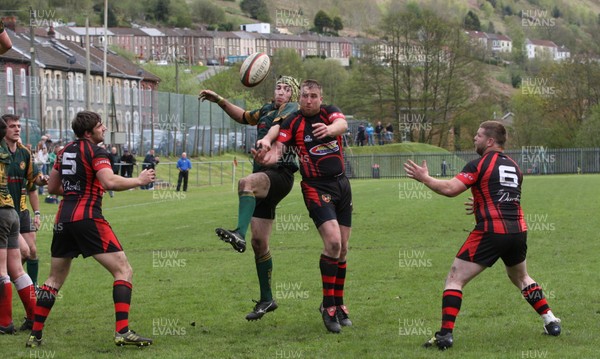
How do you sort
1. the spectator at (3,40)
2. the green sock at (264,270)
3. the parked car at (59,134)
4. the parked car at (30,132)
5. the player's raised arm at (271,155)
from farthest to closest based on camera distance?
the parked car at (59,134) → the parked car at (30,132) → the green sock at (264,270) → the player's raised arm at (271,155) → the spectator at (3,40)

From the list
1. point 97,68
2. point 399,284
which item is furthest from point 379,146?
point 399,284

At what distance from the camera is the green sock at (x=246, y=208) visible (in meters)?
A: 10.3

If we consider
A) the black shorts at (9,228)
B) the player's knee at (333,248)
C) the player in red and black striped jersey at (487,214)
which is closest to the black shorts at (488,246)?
the player in red and black striped jersey at (487,214)

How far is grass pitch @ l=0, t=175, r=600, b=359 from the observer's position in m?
8.97

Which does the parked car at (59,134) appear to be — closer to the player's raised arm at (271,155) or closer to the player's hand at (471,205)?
Result: the player's raised arm at (271,155)

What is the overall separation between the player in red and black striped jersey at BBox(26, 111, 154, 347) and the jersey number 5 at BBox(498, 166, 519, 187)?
3.40 metres

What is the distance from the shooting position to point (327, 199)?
10.2 m

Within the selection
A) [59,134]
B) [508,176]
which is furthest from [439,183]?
[59,134]

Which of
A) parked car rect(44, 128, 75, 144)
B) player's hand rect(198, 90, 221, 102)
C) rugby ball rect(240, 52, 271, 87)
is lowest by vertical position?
parked car rect(44, 128, 75, 144)

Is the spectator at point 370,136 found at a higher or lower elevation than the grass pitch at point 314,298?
lower

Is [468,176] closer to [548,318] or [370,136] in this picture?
[548,318]

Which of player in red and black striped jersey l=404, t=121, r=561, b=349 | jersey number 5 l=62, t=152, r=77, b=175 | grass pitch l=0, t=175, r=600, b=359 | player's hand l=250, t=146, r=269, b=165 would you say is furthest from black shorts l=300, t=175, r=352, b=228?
jersey number 5 l=62, t=152, r=77, b=175

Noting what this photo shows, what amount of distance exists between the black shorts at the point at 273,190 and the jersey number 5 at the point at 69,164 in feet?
8.09

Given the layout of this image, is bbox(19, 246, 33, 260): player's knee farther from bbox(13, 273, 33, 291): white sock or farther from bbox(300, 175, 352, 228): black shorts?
bbox(300, 175, 352, 228): black shorts
